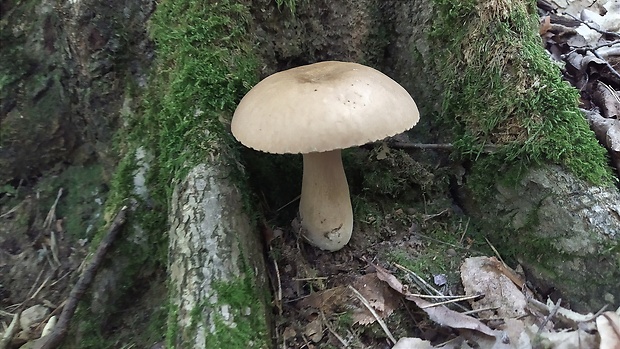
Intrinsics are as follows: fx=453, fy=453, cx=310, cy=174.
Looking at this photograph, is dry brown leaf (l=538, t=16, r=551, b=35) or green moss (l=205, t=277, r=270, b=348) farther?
dry brown leaf (l=538, t=16, r=551, b=35)

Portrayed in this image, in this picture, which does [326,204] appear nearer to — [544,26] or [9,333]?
[9,333]

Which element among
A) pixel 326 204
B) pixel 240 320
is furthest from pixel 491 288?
pixel 240 320

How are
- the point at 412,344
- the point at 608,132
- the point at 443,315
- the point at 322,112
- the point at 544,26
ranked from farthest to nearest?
the point at 544,26
the point at 608,132
the point at 443,315
the point at 412,344
the point at 322,112

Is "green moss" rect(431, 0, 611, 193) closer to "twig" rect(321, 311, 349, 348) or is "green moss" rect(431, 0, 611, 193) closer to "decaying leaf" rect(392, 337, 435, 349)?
"decaying leaf" rect(392, 337, 435, 349)

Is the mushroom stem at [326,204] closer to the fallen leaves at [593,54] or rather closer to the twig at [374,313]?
the twig at [374,313]

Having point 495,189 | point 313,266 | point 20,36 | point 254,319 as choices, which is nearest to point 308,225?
point 313,266

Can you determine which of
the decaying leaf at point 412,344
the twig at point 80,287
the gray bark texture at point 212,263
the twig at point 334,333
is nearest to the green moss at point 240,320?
the gray bark texture at point 212,263

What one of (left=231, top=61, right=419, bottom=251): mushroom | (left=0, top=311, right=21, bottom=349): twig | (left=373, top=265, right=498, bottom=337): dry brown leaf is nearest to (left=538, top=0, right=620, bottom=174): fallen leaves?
(left=373, top=265, right=498, bottom=337): dry brown leaf
